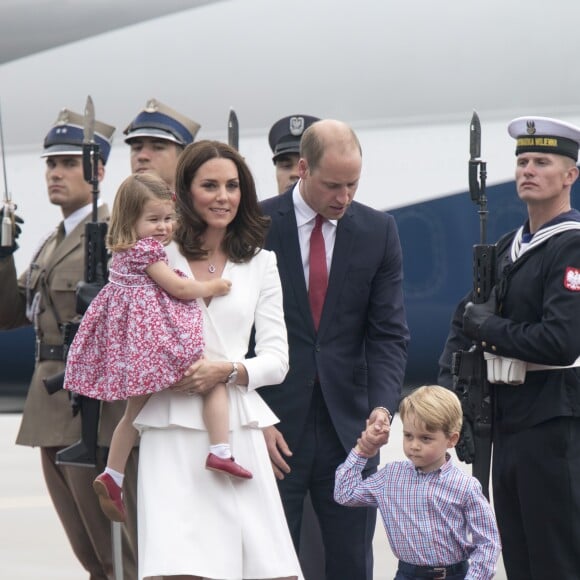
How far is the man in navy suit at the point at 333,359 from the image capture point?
4.25 meters

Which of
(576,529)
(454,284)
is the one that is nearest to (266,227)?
(576,529)

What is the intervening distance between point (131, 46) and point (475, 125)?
16.4 feet

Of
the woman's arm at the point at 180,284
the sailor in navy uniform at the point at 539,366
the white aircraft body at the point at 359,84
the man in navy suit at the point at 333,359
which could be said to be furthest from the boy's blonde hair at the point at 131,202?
the white aircraft body at the point at 359,84

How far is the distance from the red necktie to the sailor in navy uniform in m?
0.42

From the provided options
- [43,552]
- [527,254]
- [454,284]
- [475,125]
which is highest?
[475,125]

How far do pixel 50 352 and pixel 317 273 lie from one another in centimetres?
126

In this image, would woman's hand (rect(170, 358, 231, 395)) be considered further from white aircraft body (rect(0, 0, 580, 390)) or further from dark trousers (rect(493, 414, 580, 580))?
white aircraft body (rect(0, 0, 580, 390))

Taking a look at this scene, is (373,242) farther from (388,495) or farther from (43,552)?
(43,552)

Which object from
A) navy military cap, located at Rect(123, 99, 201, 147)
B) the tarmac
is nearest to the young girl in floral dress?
navy military cap, located at Rect(123, 99, 201, 147)

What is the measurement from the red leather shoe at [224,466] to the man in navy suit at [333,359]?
0.54m

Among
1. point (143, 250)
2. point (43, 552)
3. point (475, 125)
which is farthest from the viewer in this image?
point (43, 552)

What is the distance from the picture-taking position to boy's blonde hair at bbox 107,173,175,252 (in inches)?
150

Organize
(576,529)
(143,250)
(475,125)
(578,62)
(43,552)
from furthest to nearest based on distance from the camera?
1. (578,62)
2. (43,552)
3. (475,125)
4. (576,529)
5. (143,250)

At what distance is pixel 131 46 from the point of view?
9328 millimetres
